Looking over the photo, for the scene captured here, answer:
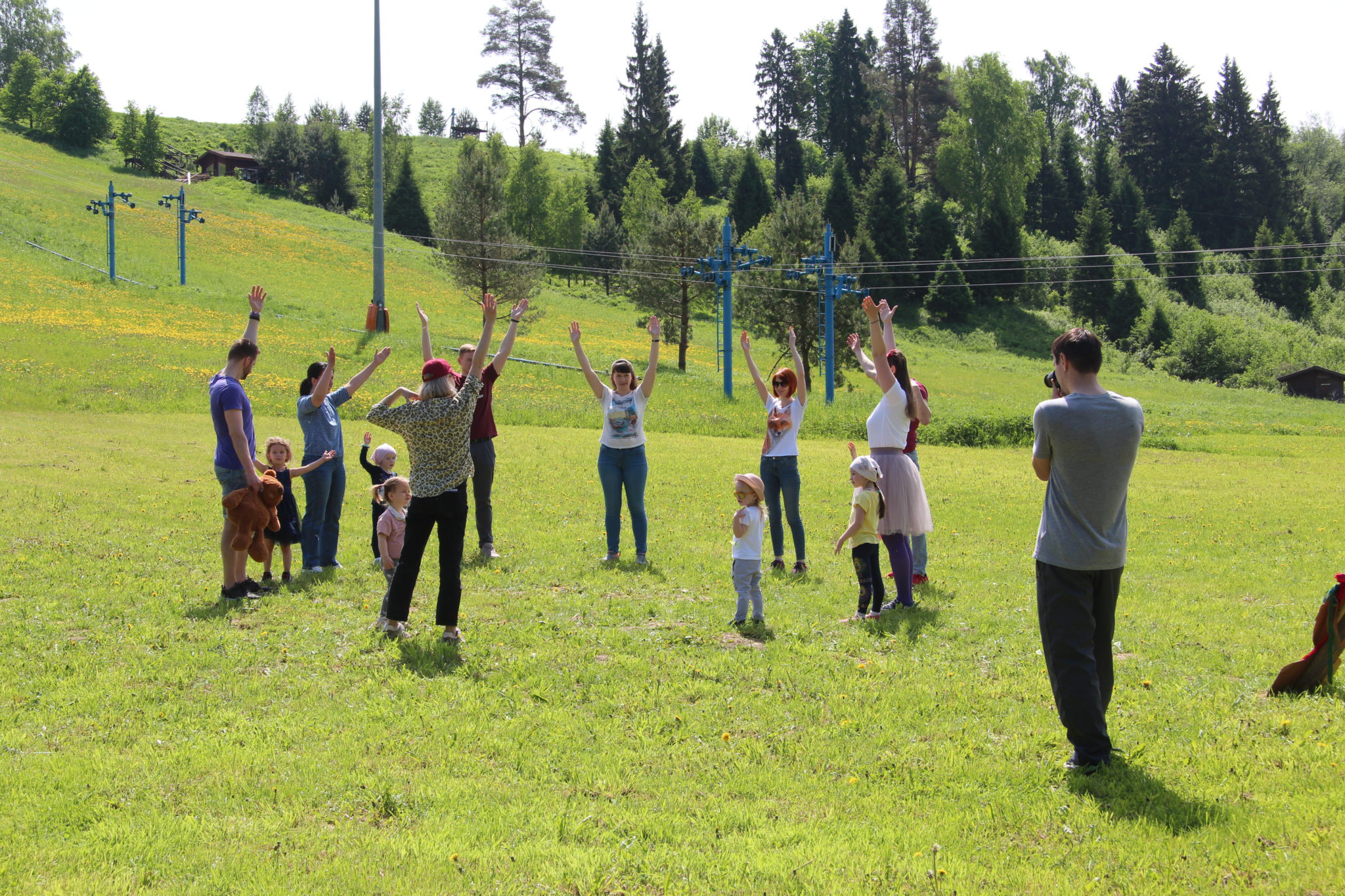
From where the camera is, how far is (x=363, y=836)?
427 cm

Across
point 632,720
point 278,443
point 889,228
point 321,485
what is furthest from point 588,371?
point 889,228

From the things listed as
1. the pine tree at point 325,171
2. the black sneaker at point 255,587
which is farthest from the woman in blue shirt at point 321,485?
the pine tree at point 325,171

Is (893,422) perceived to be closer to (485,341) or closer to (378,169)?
(485,341)

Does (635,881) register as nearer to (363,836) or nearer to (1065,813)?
(363,836)

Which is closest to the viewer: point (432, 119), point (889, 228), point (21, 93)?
point (889, 228)

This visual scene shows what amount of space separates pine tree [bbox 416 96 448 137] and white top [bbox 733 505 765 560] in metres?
172

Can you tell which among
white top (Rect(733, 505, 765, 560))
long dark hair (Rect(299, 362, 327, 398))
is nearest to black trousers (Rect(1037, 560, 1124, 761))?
white top (Rect(733, 505, 765, 560))

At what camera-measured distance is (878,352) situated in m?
7.67

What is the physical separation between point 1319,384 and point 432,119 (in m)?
145

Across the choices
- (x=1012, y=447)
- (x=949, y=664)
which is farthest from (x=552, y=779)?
(x=1012, y=447)

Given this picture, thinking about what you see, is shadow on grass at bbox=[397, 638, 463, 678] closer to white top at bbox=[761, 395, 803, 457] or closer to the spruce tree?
white top at bbox=[761, 395, 803, 457]

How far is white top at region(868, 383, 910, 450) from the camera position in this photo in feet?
27.2

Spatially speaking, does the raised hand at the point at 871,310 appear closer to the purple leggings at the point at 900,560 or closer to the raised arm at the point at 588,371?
the purple leggings at the point at 900,560

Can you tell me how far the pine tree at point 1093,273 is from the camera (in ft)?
250
